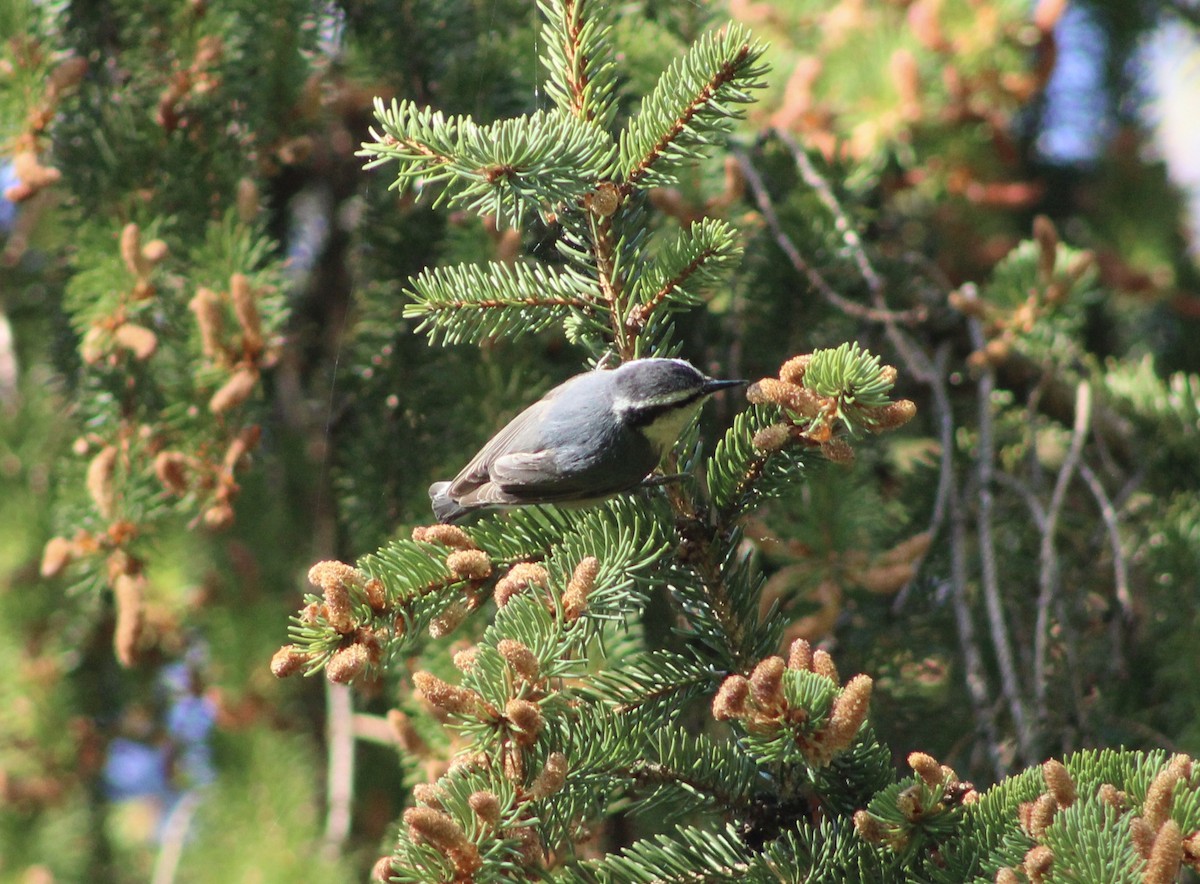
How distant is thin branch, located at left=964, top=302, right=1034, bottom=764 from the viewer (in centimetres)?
173

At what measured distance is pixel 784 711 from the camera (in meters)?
1.00

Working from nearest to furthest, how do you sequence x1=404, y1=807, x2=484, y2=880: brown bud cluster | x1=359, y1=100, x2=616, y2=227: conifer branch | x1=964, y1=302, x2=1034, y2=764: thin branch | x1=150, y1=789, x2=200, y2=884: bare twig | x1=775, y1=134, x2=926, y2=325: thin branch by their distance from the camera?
x1=404, y1=807, x2=484, y2=880: brown bud cluster < x1=359, y1=100, x2=616, y2=227: conifer branch < x1=964, y1=302, x2=1034, y2=764: thin branch < x1=775, y1=134, x2=926, y2=325: thin branch < x1=150, y1=789, x2=200, y2=884: bare twig

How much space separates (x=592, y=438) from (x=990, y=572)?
83 centimetres

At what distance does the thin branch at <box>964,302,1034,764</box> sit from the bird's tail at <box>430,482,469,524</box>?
85cm

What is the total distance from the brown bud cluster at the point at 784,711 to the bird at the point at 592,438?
0.37 metres

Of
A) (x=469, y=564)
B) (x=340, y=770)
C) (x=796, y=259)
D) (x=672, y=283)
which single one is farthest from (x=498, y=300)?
(x=340, y=770)

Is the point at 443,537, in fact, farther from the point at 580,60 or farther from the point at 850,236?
the point at 850,236

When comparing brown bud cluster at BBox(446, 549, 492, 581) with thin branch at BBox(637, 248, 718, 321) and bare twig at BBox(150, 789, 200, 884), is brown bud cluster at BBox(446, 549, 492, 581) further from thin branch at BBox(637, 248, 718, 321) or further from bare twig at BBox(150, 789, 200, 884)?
bare twig at BBox(150, 789, 200, 884)

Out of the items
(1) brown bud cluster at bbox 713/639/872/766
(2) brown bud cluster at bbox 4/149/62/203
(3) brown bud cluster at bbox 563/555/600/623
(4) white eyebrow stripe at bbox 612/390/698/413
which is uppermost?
(2) brown bud cluster at bbox 4/149/62/203

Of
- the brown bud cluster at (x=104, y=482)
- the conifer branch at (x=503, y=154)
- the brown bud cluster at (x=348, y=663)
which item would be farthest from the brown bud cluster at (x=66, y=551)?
the conifer branch at (x=503, y=154)

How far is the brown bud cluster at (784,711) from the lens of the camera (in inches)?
38.5

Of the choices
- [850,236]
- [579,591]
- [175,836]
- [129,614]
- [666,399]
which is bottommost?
[175,836]

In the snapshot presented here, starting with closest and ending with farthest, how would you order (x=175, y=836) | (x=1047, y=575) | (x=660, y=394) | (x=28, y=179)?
1. (x=660, y=394)
2. (x=28, y=179)
3. (x=1047, y=575)
4. (x=175, y=836)

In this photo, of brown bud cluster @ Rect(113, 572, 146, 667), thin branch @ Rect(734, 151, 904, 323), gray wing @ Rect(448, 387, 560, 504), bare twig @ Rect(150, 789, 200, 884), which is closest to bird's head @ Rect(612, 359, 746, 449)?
gray wing @ Rect(448, 387, 560, 504)
